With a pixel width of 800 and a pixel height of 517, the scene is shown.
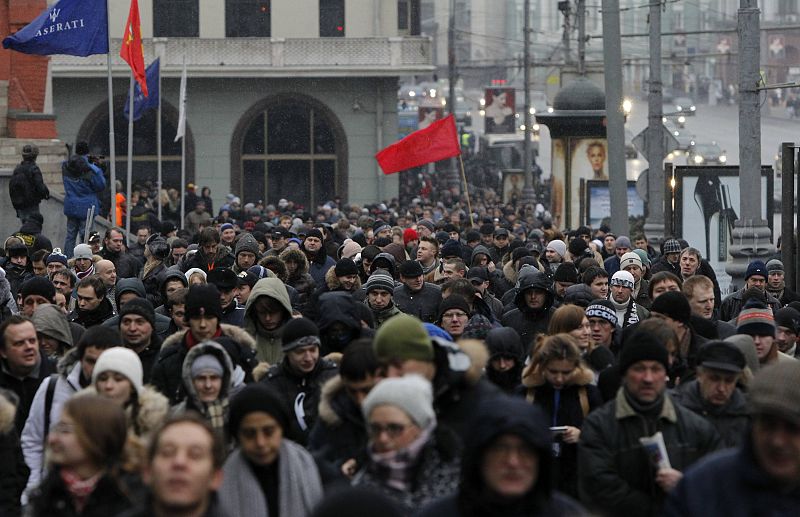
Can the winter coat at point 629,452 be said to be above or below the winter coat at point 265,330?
below

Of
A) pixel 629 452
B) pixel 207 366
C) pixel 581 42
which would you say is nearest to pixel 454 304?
pixel 207 366

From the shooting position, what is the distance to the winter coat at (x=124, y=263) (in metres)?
17.6

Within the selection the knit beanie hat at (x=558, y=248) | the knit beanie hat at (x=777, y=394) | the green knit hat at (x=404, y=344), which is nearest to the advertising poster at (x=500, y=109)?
the knit beanie hat at (x=558, y=248)

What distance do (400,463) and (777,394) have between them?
1313 millimetres

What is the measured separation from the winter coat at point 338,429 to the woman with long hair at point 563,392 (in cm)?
155

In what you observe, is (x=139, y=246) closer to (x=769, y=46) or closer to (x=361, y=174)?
(x=361, y=174)

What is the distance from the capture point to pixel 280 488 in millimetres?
6363

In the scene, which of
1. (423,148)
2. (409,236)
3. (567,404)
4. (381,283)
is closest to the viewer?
(567,404)

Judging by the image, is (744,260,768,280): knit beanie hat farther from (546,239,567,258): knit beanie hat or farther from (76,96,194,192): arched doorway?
(76,96,194,192): arched doorway

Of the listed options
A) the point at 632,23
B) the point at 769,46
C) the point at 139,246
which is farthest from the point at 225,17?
the point at 632,23

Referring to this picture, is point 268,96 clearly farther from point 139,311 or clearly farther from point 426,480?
point 426,480

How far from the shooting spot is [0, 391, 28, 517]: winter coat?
324 inches

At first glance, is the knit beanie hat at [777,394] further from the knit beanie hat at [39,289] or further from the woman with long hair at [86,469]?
the knit beanie hat at [39,289]

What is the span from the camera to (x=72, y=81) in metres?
45.4
